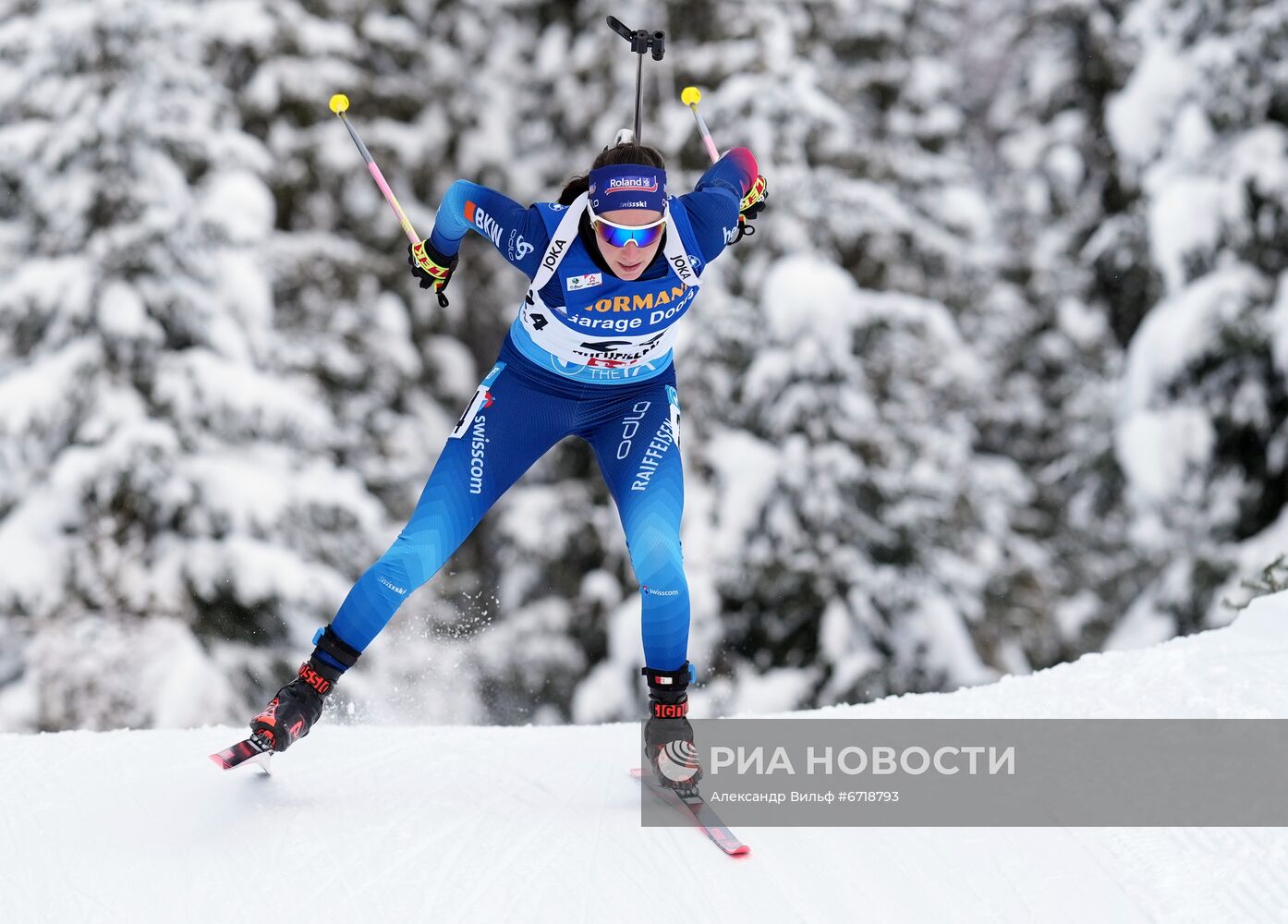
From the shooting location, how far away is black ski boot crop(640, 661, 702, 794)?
413 cm

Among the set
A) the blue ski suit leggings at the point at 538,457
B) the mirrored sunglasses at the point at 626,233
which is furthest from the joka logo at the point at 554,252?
the blue ski suit leggings at the point at 538,457

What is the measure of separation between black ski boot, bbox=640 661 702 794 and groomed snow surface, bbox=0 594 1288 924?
19 cm

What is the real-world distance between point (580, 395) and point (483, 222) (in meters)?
0.70

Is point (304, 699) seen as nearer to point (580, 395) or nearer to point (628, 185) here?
point (580, 395)

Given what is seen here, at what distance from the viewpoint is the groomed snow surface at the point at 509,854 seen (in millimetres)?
3486

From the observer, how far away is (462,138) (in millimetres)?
16578

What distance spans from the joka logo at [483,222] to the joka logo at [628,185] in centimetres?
48

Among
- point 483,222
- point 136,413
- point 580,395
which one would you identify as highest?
point 136,413

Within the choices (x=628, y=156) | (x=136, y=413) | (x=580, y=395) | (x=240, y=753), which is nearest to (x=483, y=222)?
(x=628, y=156)

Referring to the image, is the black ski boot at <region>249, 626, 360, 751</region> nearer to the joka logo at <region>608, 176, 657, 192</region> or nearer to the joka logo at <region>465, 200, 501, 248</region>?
the joka logo at <region>465, 200, 501, 248</region>

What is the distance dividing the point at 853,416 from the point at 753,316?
141 centimetres

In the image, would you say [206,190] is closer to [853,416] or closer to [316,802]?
[853,416]

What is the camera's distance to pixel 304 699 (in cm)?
408

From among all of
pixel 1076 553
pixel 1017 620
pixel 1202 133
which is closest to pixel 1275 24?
pixel 1202 133
